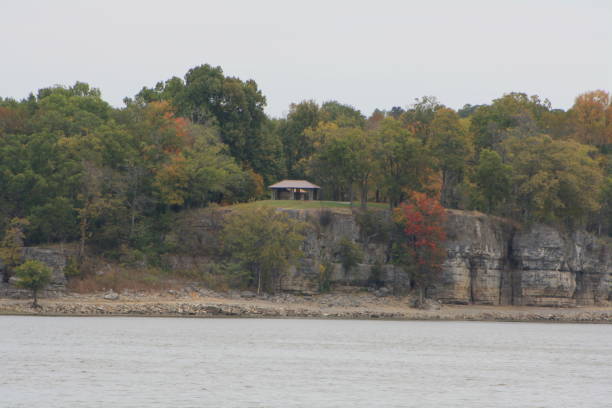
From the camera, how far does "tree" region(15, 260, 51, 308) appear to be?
77875 millimetres

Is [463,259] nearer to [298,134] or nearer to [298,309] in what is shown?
[298,309]

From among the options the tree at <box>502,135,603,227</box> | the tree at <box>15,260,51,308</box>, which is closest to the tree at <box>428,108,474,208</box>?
the tree at <box>502,135,603,227</box>

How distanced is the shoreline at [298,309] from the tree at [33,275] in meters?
2.59

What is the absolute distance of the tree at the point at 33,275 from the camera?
77875 mm

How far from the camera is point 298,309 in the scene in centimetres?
8862

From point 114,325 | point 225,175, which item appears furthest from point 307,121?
point 114,325

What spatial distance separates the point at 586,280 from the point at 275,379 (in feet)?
215

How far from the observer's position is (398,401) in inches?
1510

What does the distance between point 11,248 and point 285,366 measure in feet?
141

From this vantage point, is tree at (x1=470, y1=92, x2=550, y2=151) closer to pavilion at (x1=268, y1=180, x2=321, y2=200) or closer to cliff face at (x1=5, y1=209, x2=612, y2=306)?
cliff face at (x1=5, y1=209, x2=612, y2=306)

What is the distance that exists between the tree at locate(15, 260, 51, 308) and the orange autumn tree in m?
34.0

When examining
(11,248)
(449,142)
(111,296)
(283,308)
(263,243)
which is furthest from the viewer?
(449,142)

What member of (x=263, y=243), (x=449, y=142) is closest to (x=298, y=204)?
(x=263, y=243)

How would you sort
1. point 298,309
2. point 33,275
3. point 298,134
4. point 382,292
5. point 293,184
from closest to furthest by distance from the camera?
1. point 33,275
2. point 298,309
3. point 382,292
4. point 293,184
5. point 298,134
